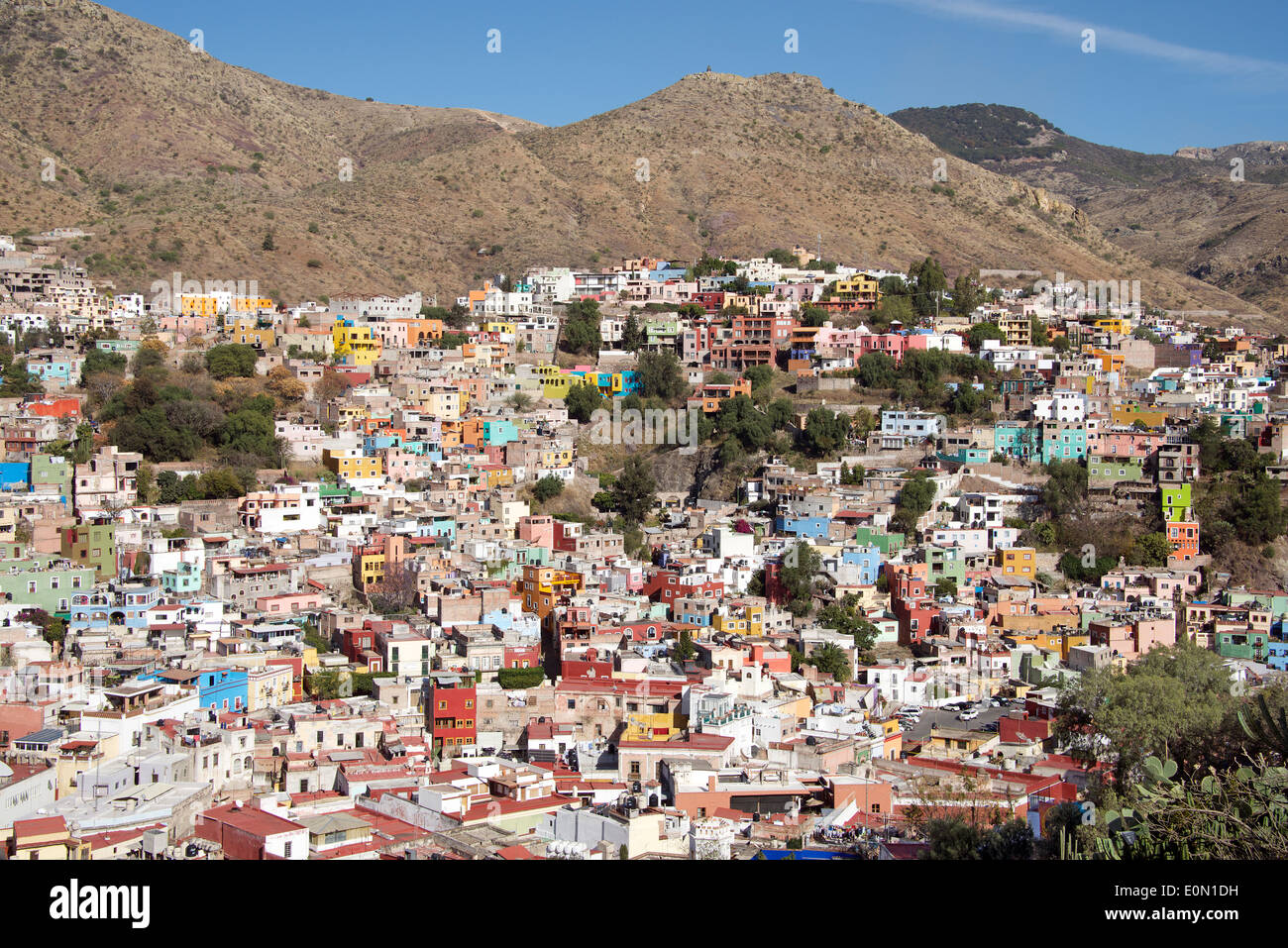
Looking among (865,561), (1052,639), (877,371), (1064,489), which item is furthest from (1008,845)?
(877,371)

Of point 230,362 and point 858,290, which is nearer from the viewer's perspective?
point 230,362

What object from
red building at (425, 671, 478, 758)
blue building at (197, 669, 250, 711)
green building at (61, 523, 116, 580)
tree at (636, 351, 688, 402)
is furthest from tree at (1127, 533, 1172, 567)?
green building at (61, 523, 116, 580)

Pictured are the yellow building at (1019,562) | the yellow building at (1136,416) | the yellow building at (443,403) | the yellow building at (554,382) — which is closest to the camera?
the yellow building at (1019,562)

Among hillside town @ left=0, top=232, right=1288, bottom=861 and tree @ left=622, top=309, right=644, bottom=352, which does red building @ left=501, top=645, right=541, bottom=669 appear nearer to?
hillside town @ left=0, top=232, right=1288, bottom=861

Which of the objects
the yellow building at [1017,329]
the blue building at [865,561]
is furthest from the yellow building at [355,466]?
the yellow building at [1017,329]

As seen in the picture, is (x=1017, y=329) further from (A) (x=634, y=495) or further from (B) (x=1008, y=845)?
(B) (x=1008, y=845)

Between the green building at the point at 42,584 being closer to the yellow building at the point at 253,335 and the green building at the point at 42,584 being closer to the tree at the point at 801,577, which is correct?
the tree at the point at 801,577
